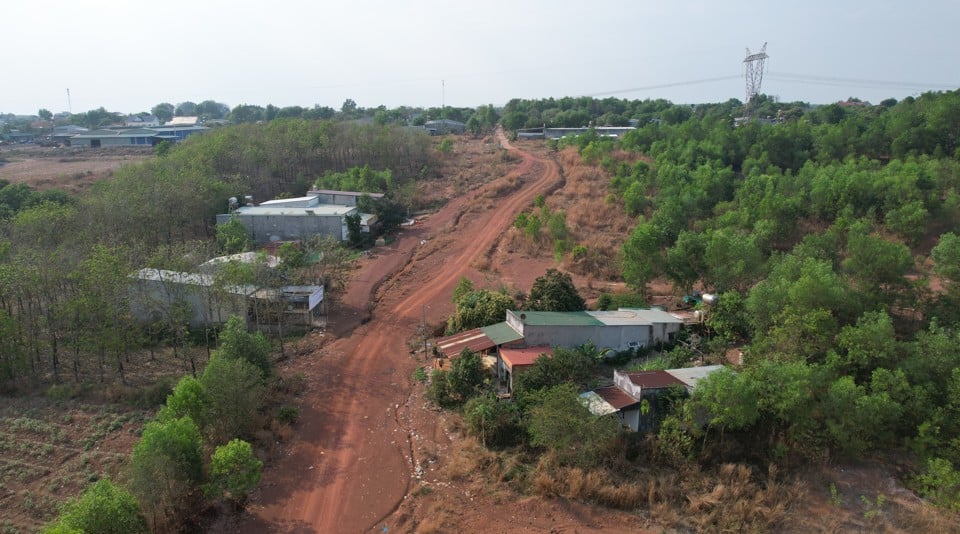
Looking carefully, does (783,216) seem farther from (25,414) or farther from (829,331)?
(25,414)

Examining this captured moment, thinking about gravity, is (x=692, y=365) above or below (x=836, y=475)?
above

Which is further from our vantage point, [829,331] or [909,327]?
[909,327]

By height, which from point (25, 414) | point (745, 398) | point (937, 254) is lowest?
point (25, 414)

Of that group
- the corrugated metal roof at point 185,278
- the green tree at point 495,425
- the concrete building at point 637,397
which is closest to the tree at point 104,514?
the green tree at point 495,425

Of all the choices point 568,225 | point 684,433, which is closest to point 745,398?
point 684,433

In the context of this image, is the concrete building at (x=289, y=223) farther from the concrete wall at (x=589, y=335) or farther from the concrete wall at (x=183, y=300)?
the concrete wall at (x=589, y=335)

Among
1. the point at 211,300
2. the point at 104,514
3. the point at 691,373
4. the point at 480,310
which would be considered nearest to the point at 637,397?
the point at 691,373

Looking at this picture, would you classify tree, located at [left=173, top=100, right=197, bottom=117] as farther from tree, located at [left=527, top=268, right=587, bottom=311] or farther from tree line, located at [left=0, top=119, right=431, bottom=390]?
tree, located at [left=527, top=268, right=587, bottom=311]
